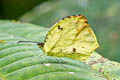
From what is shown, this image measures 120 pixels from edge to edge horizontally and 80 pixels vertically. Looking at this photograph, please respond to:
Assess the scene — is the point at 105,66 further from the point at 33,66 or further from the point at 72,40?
the point at 33,66

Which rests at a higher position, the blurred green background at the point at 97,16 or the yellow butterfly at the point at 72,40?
the blurred green background at the point at 97,16

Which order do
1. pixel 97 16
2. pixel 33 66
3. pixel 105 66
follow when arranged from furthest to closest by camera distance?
pixel 97 16
pixel 105 66
pixel 33 66

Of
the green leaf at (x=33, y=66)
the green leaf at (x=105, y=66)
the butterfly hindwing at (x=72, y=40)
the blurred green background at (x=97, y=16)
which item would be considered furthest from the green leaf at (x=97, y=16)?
the green leaf at (x=33, y=66)

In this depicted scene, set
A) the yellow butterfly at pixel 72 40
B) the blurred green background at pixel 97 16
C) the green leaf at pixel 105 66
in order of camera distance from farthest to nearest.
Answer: the blurred green background at pixel 97 16 < the yellow butterfly at pixel 72 40 < the green leaf at pixel 105 66

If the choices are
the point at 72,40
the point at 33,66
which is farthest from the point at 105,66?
the point at 33,66

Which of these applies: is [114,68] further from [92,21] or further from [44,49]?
[92,21]

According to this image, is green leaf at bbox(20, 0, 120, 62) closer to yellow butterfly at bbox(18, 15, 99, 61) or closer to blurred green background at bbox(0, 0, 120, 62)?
blurred green background at bbox(0, 0, 120, 62)

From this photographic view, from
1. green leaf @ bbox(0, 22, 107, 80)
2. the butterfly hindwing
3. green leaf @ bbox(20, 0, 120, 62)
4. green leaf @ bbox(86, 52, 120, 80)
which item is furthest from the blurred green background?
green leaf @ bbox(0, 22, 107, 80)

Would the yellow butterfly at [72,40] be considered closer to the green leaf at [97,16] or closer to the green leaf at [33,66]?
the green leaf at [33,66]
